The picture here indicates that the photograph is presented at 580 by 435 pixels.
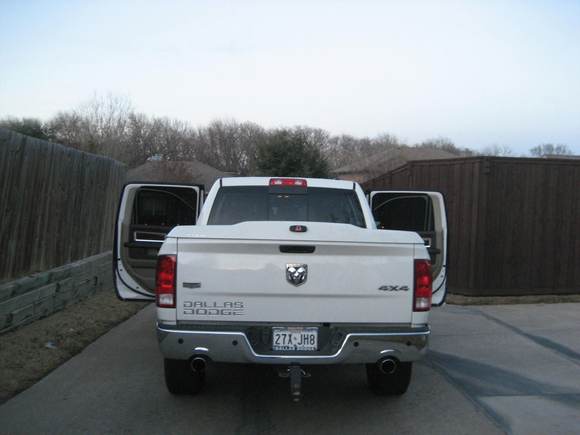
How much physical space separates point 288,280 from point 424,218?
3725mm

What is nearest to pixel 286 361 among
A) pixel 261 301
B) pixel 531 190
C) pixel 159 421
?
pixel 261 301

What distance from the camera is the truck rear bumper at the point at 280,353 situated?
4.54 metres

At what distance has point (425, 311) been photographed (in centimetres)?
473

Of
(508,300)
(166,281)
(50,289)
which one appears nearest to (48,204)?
(50,289)

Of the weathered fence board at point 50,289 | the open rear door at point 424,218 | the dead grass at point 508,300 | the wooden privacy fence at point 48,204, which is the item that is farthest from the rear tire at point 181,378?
the dead grass at point 508,300

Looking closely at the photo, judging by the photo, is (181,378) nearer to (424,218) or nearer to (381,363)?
(381,363)

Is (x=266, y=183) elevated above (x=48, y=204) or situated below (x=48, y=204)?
above

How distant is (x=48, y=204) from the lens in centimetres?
875

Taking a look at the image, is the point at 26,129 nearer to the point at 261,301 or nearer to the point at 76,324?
the point at 76,324

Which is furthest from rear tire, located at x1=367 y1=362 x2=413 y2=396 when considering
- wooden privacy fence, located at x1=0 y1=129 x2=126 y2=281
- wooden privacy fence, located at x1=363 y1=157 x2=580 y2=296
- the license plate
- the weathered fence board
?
wooden privacy fence, located at x1=363 y1=157 x2=580 y2=296

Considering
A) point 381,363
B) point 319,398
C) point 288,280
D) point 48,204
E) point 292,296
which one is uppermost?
point 48,204

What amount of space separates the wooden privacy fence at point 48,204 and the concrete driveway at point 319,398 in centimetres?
173

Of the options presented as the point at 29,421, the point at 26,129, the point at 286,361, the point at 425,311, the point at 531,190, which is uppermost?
the point at 26,129

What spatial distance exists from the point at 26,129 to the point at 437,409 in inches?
966
